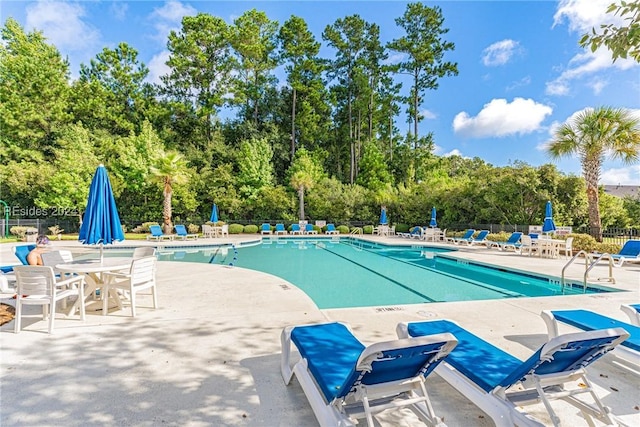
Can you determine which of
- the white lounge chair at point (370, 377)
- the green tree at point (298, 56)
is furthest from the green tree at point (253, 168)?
the white lounge chair at point (370, 377)

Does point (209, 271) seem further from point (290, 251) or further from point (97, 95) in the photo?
point (97, 95)

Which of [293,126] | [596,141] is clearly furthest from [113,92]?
[596,141]

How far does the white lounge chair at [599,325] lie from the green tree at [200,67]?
28.4 meters

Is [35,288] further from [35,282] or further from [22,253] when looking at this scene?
[22,253]

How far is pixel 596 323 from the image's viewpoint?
3.17 m

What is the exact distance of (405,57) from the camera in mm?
29359

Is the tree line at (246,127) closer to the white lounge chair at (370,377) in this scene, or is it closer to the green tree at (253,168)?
the green tree at (253,168)

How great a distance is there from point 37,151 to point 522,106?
33054 mm

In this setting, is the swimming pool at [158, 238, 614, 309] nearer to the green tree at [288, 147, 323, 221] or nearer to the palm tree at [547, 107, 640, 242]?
the palm tree at [547, 107, 640, 242]

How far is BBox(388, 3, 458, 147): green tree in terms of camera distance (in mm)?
27953

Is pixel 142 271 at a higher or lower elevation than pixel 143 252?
lower

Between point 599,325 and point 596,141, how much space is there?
12112mm

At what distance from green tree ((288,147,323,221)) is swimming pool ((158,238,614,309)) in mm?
9702

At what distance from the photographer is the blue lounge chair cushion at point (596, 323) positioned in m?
2.82
